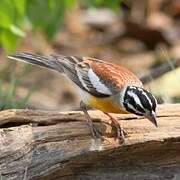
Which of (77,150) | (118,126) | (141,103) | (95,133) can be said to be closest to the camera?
(141,103)

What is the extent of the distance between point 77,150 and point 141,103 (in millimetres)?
551

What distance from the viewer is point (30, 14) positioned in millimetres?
7738

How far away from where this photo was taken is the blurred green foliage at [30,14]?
259 inches

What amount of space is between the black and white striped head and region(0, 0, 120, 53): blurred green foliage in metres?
1.48

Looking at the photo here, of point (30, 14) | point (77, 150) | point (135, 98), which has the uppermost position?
point (30, 14)

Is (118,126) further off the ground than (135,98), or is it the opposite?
(135,98)

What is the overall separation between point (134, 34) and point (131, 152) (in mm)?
7259

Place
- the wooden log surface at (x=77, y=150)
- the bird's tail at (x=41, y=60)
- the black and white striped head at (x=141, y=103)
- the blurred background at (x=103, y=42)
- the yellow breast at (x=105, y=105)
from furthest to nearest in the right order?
the blurred background at (x=103, y=42) < the bird's tail at (x=41, y=60) < the yellow breast at (x=105, y=105) < the wooden log surface at (x=77, y=150) < the black and white striped head at (x=141, y=103)

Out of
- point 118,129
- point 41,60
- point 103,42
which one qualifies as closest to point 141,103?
point 118,129

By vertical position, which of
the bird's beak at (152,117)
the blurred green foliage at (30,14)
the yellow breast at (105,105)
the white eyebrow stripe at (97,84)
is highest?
the blurred green foliage at (30,14)

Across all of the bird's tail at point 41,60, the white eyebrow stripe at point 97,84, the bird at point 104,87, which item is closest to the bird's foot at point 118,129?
the bird at point 104,87

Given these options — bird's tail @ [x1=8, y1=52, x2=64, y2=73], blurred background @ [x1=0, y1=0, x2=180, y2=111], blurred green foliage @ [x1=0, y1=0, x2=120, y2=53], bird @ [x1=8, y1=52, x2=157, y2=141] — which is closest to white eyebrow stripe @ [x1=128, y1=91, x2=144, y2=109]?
bird @ [x1=8, y1=52, x2=157, y2=141]

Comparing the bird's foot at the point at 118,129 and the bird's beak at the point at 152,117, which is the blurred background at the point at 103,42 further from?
the bird's beak at the point at 152,117

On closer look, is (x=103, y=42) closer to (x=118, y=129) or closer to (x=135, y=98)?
(x=118, y=129)
